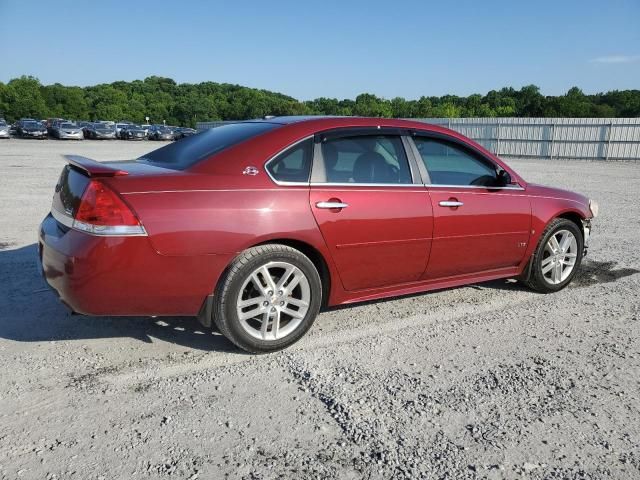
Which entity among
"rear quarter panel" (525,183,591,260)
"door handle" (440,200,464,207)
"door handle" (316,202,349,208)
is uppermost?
"door handle" (316,202,349,208)

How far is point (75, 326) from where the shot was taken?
3951mm

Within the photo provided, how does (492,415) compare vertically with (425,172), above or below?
below

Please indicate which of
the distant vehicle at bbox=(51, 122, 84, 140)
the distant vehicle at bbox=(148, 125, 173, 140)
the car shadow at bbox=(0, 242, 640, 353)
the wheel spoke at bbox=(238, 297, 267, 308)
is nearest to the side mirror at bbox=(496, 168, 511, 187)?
the car shadow at bbox=(0, 242, 640, 353)

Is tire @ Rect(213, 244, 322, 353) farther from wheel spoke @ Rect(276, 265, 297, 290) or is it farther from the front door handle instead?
the front door handle

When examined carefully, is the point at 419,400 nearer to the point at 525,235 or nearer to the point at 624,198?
the point at 525,235

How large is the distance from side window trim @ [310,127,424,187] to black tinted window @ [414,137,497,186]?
0.14 metres

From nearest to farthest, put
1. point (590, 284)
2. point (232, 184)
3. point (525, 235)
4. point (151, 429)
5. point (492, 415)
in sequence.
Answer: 1. point (151, 429)
2. point (492, 415)
3. point (232, 184)
4. point (525, 235)
5. point (590, 284)

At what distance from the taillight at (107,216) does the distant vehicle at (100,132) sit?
45969 mm

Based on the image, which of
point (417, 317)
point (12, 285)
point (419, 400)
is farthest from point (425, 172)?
point (12, 285)

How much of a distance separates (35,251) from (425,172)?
4386 millimetres

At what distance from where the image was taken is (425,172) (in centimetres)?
425

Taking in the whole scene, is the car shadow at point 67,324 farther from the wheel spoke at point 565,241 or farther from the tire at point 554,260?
the wheel spoke at point 565,241

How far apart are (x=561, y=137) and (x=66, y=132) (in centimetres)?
3483

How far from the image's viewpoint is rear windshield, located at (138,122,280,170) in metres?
3.68
